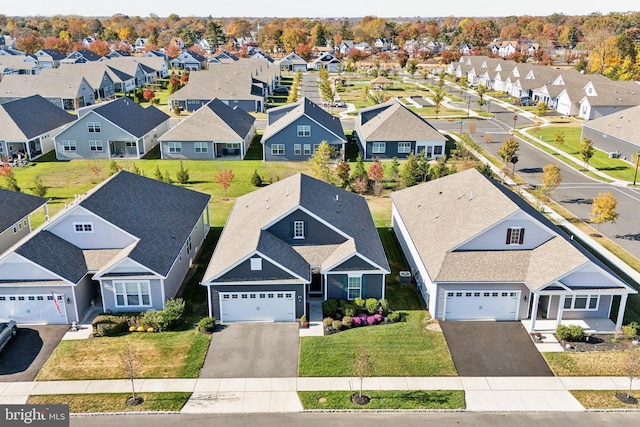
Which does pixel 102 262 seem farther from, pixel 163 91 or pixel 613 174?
pixel 163 91

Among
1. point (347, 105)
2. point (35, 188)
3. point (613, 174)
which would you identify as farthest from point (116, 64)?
point (613, 174)

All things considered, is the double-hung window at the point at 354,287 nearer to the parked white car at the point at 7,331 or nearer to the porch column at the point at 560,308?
the porch column at the point at 560,308

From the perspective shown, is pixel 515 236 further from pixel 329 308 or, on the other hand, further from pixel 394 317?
pixel 329 308

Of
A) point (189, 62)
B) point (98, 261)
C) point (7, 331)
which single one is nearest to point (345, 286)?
point (98, 261)

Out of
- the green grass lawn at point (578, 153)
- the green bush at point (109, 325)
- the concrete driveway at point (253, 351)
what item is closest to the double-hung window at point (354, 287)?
the concrete driveway at point (253, 351)

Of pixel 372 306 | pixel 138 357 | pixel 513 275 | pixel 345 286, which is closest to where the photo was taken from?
pixel 138 357

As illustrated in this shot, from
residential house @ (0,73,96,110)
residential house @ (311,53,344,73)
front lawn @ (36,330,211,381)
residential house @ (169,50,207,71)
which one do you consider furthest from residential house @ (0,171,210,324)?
residential house @ (311,53,344,73)

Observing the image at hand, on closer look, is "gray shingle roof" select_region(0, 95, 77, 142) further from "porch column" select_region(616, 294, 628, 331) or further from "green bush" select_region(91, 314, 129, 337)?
"porch column" select_region(616, 294, 628, 331)
